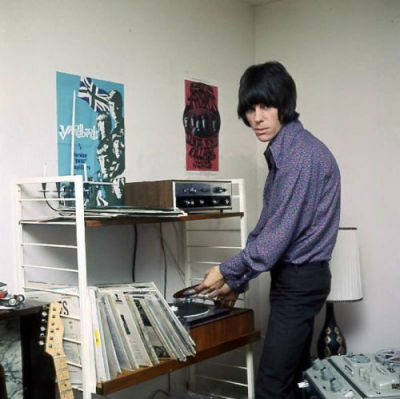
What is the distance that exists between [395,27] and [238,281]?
1417mm

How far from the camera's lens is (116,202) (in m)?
2.13

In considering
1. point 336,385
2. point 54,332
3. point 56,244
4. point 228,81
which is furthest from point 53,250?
point 228,81

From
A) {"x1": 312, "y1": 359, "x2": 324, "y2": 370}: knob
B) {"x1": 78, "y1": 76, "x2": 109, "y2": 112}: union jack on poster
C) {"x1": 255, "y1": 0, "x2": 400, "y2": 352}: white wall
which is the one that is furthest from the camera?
{"x1": 255, "y1": 0, "x2": 400, "y2": 352}: white wall

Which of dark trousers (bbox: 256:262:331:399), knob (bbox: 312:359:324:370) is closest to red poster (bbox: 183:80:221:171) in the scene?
dark trousers (bbox: 256:262:331:399)

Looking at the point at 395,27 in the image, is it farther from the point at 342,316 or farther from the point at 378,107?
the point at 342,316

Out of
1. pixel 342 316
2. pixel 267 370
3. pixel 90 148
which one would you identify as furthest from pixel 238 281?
pixel 342 316

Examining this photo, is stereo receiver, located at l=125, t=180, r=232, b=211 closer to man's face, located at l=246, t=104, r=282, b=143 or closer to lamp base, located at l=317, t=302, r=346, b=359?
man's face, located at l=246, t=104, r=282, b=143

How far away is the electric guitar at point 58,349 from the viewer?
1544mm

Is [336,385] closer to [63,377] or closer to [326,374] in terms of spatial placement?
[326,374]

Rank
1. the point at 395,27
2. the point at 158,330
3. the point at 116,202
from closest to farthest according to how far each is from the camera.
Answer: the point at 158,330
the point at 116,202
the point at 395,27

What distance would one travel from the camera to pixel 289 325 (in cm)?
172

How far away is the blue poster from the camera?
6.41ft

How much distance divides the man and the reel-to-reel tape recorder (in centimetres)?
9

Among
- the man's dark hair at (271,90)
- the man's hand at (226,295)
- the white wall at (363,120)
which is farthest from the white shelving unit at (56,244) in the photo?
the white wall at (363,120)
